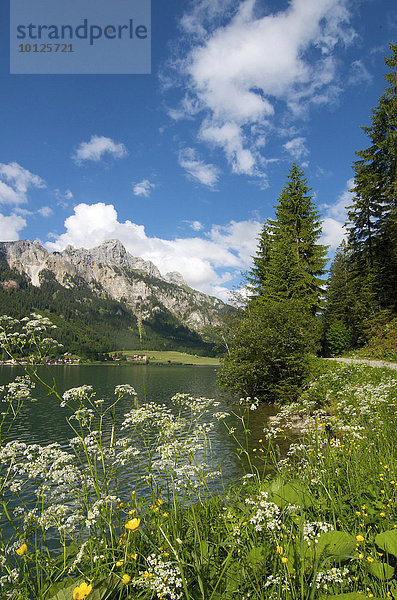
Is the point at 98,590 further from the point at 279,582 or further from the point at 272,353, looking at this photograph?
the point at 272,353

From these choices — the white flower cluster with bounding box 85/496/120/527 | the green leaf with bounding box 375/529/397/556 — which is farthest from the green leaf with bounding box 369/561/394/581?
the white flower cluster with bounding box 85/496/120/527

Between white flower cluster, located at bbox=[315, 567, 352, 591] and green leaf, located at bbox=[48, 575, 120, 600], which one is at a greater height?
white flower cluster, located at bbox=[315, 567, 352, 591]

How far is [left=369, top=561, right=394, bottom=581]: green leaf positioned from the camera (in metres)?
2.37

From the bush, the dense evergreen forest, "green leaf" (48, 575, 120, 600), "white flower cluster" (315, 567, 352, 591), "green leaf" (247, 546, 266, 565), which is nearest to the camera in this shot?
"white flower cluster" (315, 567, 352, 591)

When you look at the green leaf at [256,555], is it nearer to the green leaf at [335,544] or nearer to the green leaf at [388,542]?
the green leaf at [335,544]

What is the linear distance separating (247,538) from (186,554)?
2.13 feet

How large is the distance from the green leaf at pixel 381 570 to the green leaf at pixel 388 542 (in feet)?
0.38

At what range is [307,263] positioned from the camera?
34.6 metres

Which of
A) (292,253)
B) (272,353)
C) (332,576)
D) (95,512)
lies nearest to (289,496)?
(332,576)

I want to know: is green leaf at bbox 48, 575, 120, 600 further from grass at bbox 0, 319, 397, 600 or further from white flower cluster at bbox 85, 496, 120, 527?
white flower cluster at bbox 85, 496, 120, 527

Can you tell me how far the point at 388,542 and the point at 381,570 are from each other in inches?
9.2

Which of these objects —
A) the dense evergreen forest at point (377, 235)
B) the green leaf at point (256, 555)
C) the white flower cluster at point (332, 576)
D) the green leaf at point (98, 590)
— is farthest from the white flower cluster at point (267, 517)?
the dense evergreen forest at point (377, 235)

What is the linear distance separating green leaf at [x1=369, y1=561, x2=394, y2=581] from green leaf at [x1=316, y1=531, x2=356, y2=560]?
0.68ft

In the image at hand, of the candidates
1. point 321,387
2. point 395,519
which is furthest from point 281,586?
point 321,387
